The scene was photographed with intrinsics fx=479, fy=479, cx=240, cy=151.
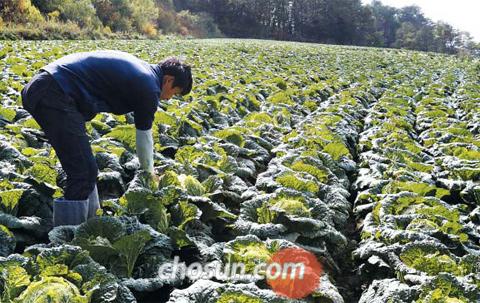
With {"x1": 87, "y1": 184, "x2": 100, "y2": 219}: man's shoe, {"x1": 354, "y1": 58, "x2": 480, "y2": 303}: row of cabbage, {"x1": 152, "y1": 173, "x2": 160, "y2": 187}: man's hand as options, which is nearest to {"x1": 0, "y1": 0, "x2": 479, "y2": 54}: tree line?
{"x1": 354, "y1": 58, "x2": 480, "y2": 303}: row of cabbage

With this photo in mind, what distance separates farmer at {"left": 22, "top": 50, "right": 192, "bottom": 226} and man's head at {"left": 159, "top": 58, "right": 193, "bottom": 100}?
1 centimetres

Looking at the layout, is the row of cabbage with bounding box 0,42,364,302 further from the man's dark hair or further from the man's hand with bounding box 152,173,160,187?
the man's dark hair

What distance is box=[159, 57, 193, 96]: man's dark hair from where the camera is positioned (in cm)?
389

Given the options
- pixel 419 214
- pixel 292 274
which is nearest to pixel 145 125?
pixel 292 274

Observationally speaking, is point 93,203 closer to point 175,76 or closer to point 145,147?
point 145,147

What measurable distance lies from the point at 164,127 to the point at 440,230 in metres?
3.90

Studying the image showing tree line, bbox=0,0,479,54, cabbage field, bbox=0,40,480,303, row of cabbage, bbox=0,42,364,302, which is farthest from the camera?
tree line, bbox=0,0,479,54

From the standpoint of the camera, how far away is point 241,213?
4.34m

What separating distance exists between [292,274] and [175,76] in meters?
1.80

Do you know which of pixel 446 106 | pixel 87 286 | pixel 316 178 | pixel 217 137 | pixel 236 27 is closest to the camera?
pixel 87 286

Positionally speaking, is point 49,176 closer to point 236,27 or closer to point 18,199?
point 18,199

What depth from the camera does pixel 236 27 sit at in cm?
6962

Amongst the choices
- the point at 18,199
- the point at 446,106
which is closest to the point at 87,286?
the point at 18,199

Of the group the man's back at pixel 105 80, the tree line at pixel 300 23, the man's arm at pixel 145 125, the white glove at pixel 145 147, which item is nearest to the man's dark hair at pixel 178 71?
the man's back at pixel 105 80
